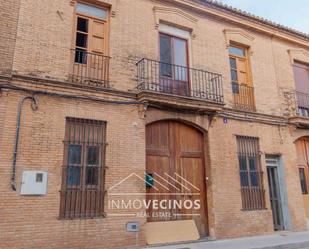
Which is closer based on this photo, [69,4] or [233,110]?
[69,4]

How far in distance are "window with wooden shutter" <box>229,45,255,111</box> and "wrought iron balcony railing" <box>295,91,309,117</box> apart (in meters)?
2.48

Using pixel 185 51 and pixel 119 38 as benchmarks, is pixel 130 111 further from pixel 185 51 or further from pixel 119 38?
pixel 185 51

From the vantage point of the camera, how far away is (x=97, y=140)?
793 centimetres

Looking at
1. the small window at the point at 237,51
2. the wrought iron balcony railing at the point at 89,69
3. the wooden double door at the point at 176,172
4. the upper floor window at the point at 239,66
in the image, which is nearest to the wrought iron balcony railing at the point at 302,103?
the upper floor window at the point at 239,66

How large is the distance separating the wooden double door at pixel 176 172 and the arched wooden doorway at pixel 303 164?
15.4ft

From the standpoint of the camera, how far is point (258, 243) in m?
8.32

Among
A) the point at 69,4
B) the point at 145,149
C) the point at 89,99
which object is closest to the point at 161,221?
the point at 145,149

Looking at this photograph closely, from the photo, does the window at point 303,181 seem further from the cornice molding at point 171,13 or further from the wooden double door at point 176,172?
the cornice molding at point 171,13

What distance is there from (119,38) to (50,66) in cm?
229

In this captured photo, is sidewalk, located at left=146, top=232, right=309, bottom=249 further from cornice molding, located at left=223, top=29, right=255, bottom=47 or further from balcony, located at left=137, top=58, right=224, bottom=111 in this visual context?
cornice molding, located at left=223, top=29, right=255, bottom=47

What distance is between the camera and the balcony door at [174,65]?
376 inches

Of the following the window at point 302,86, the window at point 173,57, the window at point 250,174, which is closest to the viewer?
the window at point 173,57

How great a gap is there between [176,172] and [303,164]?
5.97m

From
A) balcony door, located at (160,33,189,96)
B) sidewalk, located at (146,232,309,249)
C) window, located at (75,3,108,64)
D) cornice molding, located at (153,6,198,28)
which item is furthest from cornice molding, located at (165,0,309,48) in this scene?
sidewalk, located at (146,232,309,249)
